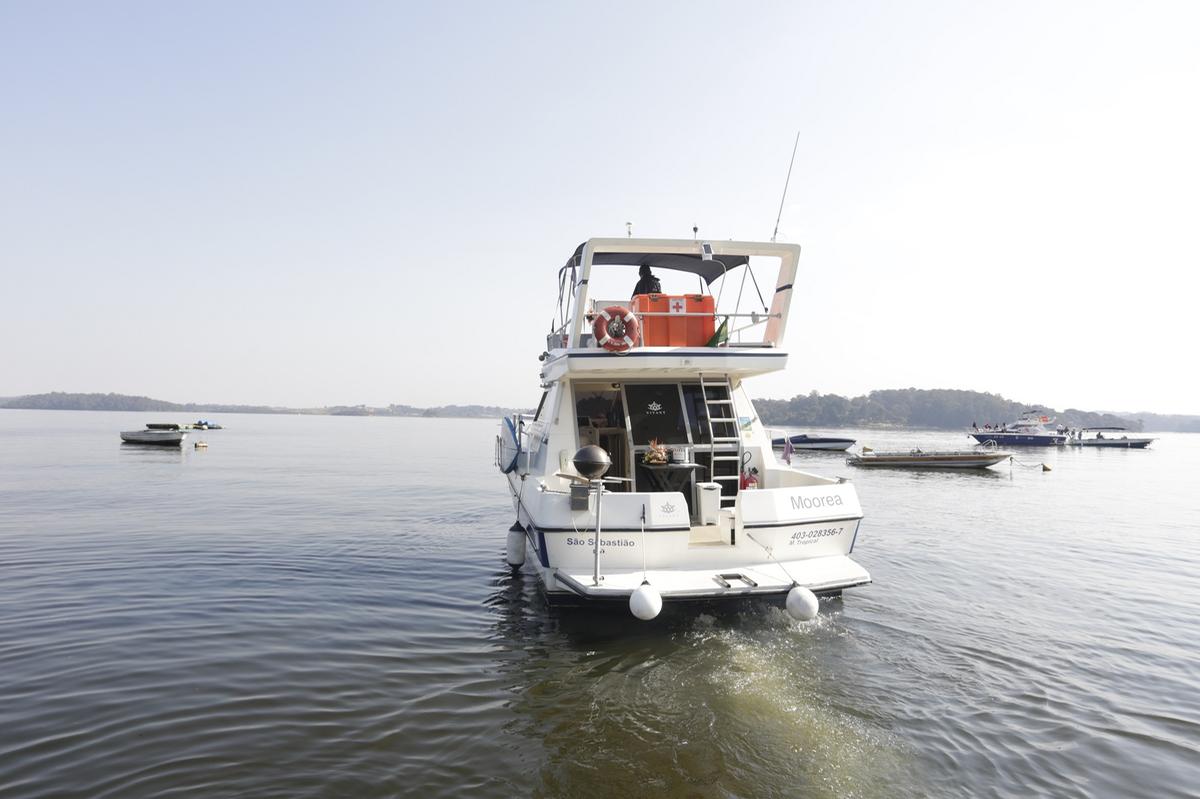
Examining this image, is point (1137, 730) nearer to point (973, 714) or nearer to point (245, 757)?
point (973, 714)

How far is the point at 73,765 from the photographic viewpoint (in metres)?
4.43

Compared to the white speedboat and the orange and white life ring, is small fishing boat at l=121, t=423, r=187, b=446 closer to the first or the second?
the white speedboat

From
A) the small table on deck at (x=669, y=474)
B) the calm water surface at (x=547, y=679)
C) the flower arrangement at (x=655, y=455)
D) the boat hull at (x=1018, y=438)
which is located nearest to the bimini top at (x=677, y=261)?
the flower arrangement at (x=655, y=455)

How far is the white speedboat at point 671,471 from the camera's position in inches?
278

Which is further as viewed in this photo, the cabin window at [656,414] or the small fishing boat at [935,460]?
the small fishing boat at [935,460]

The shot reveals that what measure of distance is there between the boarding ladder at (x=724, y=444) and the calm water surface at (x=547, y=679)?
1870mm

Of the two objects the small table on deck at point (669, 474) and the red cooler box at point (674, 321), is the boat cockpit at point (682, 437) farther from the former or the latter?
the red cooler box at point (674, 321)

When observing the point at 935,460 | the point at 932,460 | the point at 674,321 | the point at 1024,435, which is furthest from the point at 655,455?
the point at 1024,435

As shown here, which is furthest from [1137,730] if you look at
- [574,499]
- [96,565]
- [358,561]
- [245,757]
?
[96,565]

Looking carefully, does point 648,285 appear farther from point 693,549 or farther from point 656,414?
point 693,549

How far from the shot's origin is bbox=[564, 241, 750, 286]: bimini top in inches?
389

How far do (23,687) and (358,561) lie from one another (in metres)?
5.50

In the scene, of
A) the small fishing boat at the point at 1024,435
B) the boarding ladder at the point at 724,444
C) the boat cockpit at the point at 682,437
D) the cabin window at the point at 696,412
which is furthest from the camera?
the small fishing boat at the point at 1024,435

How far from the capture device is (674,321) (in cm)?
984
